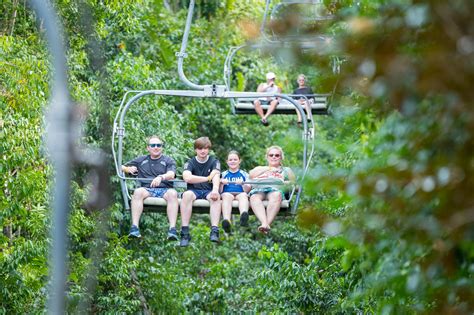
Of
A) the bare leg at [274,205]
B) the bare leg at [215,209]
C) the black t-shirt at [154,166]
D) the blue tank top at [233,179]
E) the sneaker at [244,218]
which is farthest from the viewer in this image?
the black t-shirt at [154,166]

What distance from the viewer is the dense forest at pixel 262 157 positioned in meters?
4.88

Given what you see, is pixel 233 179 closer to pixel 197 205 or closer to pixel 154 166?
pixel 197 205

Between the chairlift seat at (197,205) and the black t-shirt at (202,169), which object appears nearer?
the chairlift seat at (197,205)

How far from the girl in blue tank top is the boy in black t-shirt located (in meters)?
0.07

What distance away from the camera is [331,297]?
15.9m

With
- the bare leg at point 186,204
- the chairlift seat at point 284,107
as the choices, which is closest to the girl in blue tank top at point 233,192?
the bare leg at point 186,204

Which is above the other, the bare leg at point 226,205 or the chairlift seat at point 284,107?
the chairlift seat at point 284,107

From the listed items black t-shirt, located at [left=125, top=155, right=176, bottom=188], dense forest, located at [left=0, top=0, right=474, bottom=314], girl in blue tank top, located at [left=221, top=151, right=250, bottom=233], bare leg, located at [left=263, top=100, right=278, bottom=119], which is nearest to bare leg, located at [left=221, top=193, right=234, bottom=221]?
girl in blue tank top, located at [left=221, top=151, right=250, bottom=233]

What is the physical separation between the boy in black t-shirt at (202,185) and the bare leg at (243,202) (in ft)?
0.65

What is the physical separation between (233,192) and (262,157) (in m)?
12.5

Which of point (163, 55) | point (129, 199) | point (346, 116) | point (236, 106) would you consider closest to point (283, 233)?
point (163, 55)

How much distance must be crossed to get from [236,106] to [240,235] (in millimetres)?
8886

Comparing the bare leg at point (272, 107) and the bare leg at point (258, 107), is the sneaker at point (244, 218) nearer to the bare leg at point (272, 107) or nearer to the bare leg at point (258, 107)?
the bare leg at point (258, 107)

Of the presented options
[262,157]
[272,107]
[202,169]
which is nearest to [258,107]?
[272,107]
